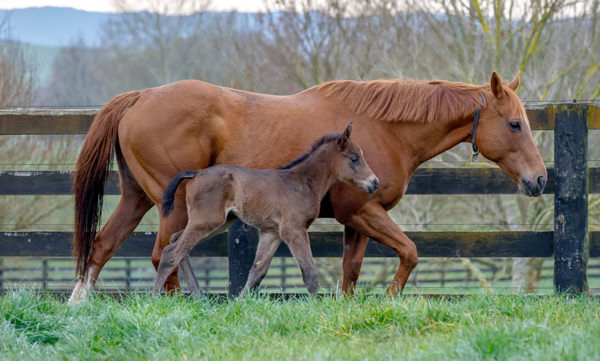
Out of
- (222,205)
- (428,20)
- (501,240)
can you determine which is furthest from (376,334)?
(428,20)

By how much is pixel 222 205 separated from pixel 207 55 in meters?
24.0

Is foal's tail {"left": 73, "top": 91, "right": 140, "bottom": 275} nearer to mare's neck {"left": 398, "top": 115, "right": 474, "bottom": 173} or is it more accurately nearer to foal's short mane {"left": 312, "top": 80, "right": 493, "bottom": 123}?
foal's short mane {"left": 312, "top": 80, "right": 493, "bottom": 123}

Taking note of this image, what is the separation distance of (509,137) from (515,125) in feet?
0.33

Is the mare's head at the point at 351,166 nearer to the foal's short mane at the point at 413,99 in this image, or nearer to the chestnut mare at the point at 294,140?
the chestnut mare at the point at 294,140

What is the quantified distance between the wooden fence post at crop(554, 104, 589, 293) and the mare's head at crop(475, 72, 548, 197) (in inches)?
19.4

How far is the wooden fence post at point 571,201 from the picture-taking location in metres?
5.50

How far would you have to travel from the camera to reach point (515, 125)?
5.19 metres

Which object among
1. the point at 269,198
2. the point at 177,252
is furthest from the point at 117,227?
the point at 269,198

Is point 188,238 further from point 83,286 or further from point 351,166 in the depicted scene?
point 351,166

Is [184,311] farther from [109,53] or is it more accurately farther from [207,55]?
[109,53]

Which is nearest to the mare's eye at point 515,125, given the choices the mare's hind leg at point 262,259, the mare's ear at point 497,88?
the mare's ear at point 497,88

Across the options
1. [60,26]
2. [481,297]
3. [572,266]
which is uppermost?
[481,297]

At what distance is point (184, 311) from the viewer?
153 inches

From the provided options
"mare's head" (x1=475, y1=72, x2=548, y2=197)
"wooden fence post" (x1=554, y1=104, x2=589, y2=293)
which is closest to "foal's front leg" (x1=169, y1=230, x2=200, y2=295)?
"mare's head" (x1=475, y1=72, x2=548, y2=197)
